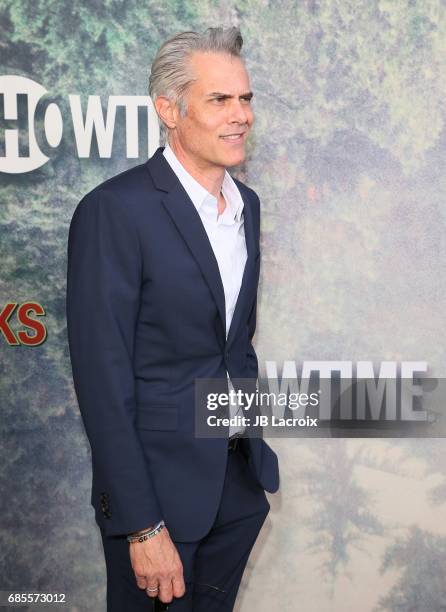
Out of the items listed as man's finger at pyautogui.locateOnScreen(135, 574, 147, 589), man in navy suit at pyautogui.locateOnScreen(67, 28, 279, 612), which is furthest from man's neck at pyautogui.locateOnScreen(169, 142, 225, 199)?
man's finger at pyautogui.locateOnScreen(135, 574, 147, 589)

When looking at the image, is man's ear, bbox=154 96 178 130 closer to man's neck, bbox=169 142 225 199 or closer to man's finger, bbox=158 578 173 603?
man's neck, bbox=169 142 225 199

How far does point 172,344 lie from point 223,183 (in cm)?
47

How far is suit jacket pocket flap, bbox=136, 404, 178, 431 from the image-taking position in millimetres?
1773

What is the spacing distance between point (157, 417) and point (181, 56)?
82 cm

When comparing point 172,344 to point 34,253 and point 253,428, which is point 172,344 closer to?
point 253,428

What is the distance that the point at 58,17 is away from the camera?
7.73 ft

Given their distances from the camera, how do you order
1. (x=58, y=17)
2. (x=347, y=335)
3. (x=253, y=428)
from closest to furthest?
(x=253, y=428)
(x=58, y=17)
(x=347, y=335)

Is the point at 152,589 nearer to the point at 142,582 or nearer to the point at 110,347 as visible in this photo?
the point at 142,582

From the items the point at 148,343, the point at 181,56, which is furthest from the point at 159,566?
the point at 181,56

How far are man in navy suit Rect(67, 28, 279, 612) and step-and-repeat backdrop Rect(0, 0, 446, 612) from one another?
0.54 metres

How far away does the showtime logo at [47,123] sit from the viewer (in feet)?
7.80

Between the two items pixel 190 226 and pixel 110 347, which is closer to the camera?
pixel 110 347

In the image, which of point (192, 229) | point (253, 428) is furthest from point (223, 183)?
point (253, 428)

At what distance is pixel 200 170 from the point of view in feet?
6.14
